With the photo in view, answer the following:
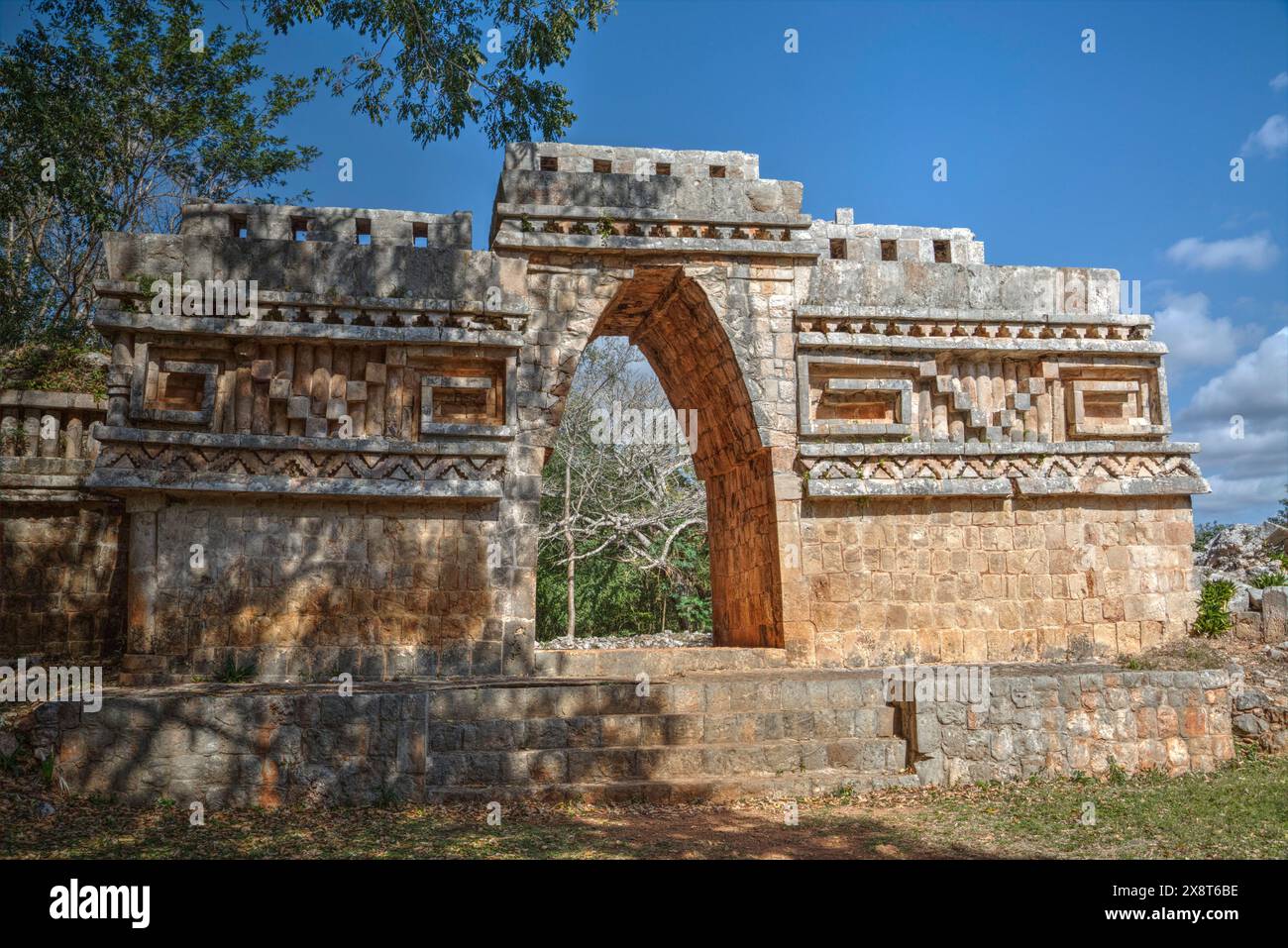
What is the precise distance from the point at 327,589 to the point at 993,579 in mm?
7607

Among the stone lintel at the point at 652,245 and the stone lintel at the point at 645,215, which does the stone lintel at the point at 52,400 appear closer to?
the stone lintel at the point at 652,245

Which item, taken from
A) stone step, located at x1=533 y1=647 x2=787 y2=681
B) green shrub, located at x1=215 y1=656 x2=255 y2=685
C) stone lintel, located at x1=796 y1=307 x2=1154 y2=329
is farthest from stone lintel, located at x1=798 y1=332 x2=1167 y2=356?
green shrub, located at x1=215 y1=656 x2=255 y2=685

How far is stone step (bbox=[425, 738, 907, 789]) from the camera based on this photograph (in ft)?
25.0

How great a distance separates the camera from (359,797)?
23.8ft

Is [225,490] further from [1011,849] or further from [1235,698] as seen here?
[1235,698]

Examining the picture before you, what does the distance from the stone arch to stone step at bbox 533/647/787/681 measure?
42cm

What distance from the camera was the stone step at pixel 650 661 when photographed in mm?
10406

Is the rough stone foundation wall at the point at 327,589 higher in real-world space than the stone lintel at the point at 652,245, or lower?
lower

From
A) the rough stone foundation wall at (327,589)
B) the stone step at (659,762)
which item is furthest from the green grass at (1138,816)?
the rough stone foundation wall at (327,589)

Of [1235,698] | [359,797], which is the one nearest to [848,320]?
[1235,698]

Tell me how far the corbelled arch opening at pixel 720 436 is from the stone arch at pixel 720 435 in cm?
1

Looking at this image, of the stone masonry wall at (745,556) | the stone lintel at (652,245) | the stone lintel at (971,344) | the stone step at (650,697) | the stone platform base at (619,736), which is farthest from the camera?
the stone lintel at (971,344)

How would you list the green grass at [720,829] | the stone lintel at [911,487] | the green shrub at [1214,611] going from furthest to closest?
the green shrub at [1214,611]
the stone lintel at [911,487]
the green grass at [720,829]

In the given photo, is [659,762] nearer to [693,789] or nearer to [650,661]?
[693,789]
